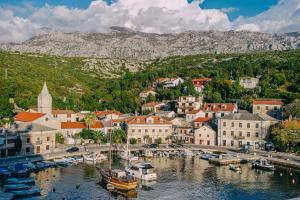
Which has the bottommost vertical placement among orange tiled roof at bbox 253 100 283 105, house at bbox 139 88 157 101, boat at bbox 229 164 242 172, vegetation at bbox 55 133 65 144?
boat at bbox 229 164 242 172

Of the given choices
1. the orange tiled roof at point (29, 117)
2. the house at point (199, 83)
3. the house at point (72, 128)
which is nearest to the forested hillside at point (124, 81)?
the house at point (199, 83)

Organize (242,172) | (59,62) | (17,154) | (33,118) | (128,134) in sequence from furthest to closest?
(59,62) → (128,134) → (33,118) → (17,154) → (242,172)

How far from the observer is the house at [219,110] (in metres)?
90.3

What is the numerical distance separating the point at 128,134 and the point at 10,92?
129 feet

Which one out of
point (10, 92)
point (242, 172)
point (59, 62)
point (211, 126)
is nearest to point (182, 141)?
point (211, 126)

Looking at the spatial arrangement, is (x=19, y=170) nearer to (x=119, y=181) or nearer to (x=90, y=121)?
(x=119, y=181)

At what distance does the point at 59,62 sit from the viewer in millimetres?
167250

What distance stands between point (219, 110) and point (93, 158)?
120 feet

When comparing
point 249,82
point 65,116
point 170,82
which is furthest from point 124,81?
point 65,116

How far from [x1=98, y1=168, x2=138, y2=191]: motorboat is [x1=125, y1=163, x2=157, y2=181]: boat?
3.59m

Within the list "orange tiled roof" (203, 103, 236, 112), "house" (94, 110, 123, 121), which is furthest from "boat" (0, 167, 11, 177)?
"orange tiled roof" (203, 103, 236, 112)

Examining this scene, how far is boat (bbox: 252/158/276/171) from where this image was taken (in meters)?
60.7

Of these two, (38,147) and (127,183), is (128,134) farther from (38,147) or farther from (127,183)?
(127,183)

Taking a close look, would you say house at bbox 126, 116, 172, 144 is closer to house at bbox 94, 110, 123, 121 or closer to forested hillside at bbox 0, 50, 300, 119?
house at bbox 94, 110, 123, 121
